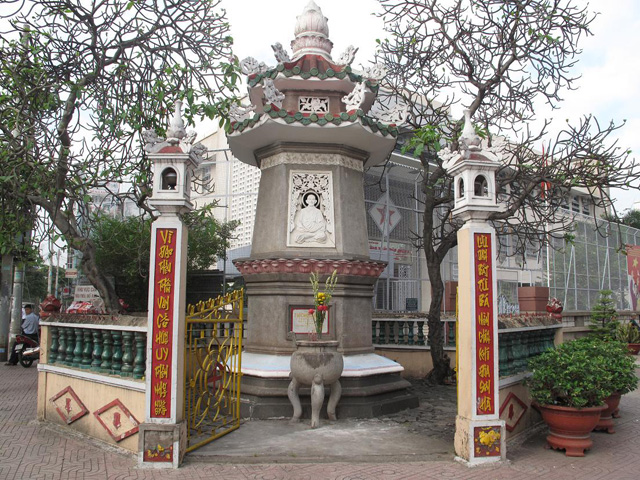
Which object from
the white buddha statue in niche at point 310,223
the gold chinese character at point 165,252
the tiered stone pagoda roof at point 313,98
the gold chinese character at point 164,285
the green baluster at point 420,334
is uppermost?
the tiered stone pagoda roof at point 313,98

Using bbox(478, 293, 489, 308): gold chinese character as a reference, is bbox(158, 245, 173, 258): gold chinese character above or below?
above

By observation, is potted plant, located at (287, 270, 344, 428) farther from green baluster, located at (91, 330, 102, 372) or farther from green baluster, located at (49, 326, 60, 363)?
green baluster, located at (49, 326, 60, 363)

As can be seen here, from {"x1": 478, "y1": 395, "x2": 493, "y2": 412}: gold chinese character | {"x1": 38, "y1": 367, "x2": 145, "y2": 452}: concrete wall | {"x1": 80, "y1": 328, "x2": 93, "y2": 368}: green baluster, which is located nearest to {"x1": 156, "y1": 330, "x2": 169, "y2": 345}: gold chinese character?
{"x1": 38, "y1": 367, "x2": 145, "y2": 452}: concrete wall

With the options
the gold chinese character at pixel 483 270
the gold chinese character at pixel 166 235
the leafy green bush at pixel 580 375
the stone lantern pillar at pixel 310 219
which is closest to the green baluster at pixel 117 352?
the gold chinese character at pixel 166 235

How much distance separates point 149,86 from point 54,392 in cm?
522

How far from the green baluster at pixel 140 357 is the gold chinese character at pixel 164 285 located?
26.5 inches

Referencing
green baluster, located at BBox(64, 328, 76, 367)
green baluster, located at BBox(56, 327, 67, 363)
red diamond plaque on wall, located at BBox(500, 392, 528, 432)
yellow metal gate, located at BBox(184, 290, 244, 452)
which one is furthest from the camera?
green baluster, located at BBox(56, 327, 67, 363)

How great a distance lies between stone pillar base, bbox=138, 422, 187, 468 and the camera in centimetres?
551

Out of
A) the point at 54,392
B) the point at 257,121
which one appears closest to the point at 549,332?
the point at 257,121

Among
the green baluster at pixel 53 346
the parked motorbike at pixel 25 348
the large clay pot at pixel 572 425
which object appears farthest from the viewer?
the parked motorbike at pixel 25 348

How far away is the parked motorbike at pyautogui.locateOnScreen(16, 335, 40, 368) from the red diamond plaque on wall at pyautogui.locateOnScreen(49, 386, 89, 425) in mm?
8900

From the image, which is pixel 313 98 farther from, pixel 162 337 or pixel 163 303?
pixel 162 337

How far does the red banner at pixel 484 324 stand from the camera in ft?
19.4

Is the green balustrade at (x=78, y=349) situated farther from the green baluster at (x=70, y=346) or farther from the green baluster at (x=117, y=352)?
the green baluster at (x=117, y=352)
